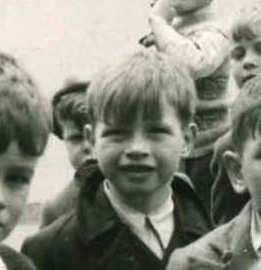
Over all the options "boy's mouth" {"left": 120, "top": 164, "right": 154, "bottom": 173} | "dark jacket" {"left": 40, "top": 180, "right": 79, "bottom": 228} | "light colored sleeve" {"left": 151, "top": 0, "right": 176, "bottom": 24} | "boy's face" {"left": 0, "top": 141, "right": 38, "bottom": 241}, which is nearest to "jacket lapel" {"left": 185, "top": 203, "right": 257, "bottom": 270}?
"boy's mouth" {"left": 120, "top": 164, "right": 154, "bottom": 173}

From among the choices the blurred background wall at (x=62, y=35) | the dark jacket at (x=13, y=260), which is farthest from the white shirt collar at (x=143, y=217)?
the blurred background wall at (x=62, y=35)

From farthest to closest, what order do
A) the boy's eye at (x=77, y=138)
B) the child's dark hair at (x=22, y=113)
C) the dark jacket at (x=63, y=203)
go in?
the boy's eye at (x=77, y=138), the dark jacket at (x=63, y=203), the child's dark hair at (x=22, y=113)

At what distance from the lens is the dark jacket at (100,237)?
3053mm

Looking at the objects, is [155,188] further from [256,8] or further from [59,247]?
[256,8]

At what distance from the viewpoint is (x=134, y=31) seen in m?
6.56

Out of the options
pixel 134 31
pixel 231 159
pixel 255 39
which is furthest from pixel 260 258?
pixel 134 31

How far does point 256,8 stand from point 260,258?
3.72 feet

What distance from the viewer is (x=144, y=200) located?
10.1ft

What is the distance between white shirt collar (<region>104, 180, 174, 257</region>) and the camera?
3.07 meters

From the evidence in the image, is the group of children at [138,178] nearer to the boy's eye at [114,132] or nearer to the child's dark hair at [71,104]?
the boy's eye at [114,132]

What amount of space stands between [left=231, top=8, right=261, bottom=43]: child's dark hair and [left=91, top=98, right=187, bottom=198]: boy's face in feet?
2.22

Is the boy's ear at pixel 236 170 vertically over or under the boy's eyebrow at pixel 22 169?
under

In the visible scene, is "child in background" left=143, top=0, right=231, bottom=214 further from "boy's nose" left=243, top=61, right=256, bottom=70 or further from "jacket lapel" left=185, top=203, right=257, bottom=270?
"jacket lapel" left=185, top=203, right=257, bottom=270

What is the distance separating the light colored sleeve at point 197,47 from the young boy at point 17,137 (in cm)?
127
